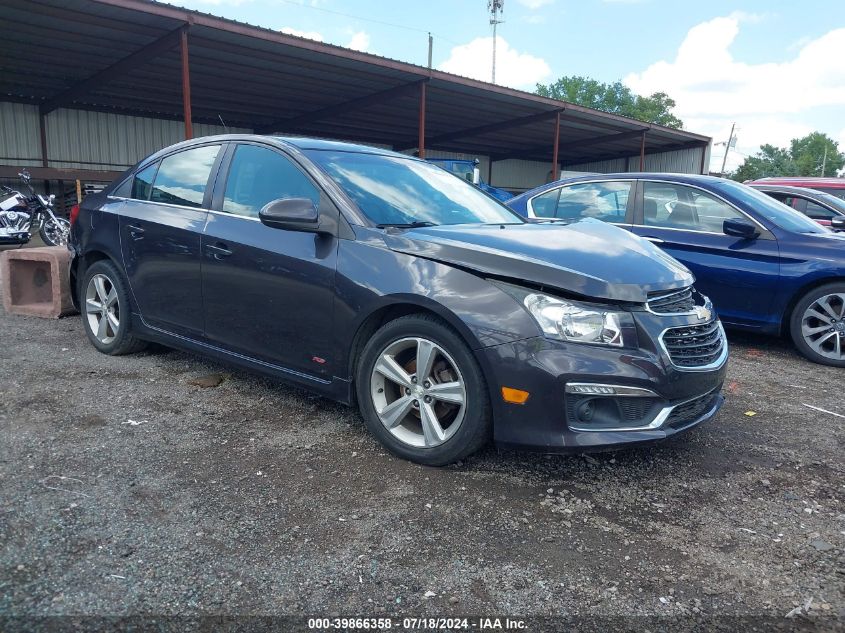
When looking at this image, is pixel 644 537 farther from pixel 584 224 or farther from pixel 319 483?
pixel 584 224

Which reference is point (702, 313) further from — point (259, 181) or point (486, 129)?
point (486, 129)

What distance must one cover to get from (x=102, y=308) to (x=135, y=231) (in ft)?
2.64

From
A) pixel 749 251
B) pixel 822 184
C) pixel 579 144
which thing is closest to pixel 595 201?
pixel 749 251

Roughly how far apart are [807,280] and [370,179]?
3.75 meters

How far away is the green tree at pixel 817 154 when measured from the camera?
323 feet

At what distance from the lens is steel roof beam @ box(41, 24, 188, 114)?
12.1m

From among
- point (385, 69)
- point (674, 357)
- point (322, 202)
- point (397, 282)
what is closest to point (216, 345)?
point (322, 202)

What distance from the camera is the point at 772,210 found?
5.51 meters

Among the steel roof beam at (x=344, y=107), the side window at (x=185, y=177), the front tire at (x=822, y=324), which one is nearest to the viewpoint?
the side window at (x=185, y=177)

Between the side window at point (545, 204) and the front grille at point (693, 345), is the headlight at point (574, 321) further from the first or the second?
the side window at point (545, 204)

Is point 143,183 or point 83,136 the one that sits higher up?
point 83,136

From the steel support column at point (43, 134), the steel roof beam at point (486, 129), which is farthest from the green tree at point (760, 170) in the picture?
the steel support column at point (43, 134)

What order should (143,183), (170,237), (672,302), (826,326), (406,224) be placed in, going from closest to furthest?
(672,302) < (406,224) < (170,237) < (143,183) < (826,326)

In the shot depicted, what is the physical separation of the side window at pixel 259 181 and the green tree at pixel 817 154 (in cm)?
10880
